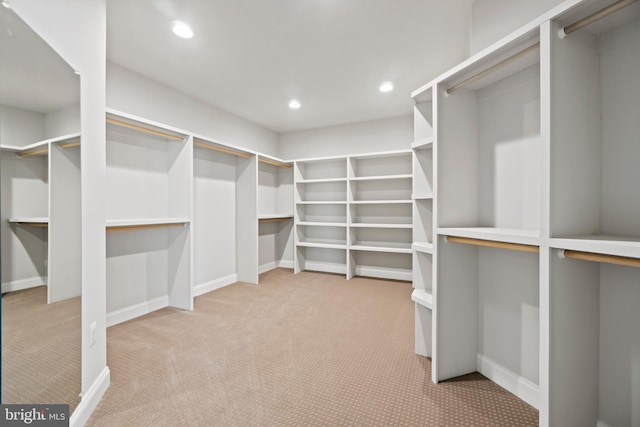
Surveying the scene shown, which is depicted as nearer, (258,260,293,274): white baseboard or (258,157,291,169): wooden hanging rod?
(258,157,291,169): wooden hanging rod

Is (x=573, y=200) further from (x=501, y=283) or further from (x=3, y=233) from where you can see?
(x=3, y=233)

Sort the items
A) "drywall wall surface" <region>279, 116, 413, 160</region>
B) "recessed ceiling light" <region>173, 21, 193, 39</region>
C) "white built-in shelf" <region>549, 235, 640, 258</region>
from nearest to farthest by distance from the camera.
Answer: "white built-in shelf" <region>549, 235, 640, 258</region>
"recessed ceiling light" <region>173, 21, 193, 39</region>
"drywall wall surface" <region>279, 116, 413, 160</region>

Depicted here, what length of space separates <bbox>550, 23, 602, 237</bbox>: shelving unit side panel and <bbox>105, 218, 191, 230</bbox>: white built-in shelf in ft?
10.2

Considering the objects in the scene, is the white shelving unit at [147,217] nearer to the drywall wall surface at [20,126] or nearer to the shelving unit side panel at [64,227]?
the shelving unit side panel at [64,227]

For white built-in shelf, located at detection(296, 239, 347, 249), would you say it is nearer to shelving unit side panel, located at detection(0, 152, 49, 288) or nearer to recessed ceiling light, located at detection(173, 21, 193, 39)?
recessed ceiling light, located at detection(173, 21, 193, 39)

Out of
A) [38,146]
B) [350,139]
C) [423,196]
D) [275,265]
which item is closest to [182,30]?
[38,146]

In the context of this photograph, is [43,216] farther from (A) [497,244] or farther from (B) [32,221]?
(A) [497,244]

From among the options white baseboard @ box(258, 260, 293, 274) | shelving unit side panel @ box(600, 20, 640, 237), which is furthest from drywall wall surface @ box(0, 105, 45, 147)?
white baseboard @ box(258, 260, 293, 274)

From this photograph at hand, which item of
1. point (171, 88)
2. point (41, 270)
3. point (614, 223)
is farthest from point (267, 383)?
point (171, 88)

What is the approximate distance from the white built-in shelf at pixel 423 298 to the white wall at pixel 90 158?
2.18 m

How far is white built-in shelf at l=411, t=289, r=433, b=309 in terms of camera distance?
1.99 metres

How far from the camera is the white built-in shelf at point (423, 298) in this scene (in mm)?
1986

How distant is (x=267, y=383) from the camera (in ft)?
6.14

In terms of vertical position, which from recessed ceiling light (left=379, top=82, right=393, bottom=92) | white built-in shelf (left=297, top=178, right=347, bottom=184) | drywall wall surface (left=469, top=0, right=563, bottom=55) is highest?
recessed ceiling light (left=379, top=82, right=393, bottom=92)
